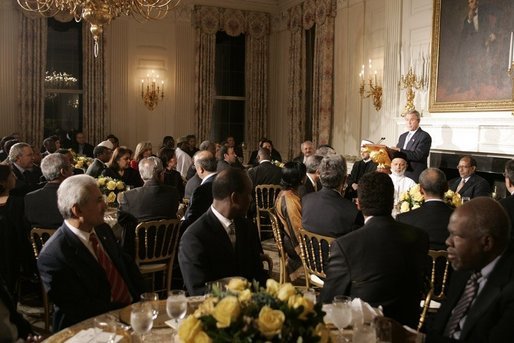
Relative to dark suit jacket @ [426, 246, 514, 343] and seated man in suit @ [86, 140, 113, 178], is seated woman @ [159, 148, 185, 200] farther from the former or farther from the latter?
dark suit jacket @ [426, 246, 514, 343]

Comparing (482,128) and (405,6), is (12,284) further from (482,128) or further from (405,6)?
(405,6)

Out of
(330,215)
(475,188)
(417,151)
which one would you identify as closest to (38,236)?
(330,215)

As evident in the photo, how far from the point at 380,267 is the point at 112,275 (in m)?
1.47

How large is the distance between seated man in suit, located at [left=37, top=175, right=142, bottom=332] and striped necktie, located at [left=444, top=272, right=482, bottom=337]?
170cm

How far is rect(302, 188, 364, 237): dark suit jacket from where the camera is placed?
409cm

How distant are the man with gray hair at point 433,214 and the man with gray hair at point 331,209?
1.25 feet

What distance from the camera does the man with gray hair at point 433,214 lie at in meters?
3.75

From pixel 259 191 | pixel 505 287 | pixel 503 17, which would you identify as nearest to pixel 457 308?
pixel 505 287

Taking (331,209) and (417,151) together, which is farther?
(417,151)

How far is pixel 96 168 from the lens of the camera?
6.77 meters

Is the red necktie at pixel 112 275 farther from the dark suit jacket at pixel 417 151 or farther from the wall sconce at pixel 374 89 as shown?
the wall sconce at pixel 374 89

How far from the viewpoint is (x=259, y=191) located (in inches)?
297

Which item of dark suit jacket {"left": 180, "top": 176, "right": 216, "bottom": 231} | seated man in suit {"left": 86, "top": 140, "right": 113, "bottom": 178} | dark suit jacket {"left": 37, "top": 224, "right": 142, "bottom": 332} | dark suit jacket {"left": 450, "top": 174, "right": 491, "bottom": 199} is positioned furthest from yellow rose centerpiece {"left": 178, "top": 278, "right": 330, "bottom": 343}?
seated man in suit {"left": 86, "top": 140, "right": 113, "bottom": 178}

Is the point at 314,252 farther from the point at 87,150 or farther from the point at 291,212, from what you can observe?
the point at 87,150
